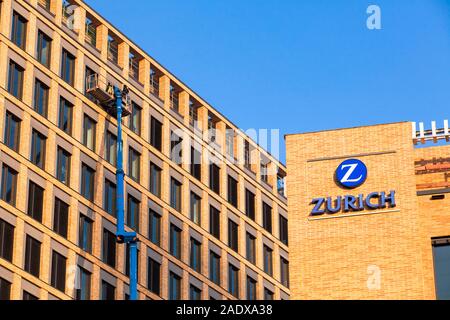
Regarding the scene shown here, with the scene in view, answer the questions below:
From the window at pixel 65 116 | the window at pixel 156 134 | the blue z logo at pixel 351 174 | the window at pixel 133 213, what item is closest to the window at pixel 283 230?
the window at pixel 156 134

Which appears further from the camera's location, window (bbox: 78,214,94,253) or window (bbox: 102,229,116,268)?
window (bbox: 102,229,116,268)

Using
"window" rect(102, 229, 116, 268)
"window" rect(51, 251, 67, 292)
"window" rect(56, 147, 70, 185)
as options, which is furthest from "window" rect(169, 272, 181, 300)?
"window" rect(51, 251, 67, 292)

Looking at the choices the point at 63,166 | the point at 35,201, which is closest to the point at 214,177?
the point at 63,166

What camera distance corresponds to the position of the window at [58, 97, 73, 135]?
71750 mm

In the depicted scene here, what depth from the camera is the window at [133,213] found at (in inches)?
3031

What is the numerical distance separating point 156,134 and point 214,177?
26.3ft

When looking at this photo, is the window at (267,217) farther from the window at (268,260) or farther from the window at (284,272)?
the window at (284,272)

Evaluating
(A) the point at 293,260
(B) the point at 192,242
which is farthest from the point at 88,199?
(A) the point at 293,260

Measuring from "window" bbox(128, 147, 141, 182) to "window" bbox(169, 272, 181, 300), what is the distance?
780cm

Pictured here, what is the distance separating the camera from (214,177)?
88.5m

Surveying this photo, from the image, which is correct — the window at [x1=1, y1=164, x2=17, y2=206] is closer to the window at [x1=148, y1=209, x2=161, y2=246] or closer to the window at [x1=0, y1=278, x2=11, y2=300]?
the window at [x1=0, y1=278, x2=11, y2=300]
